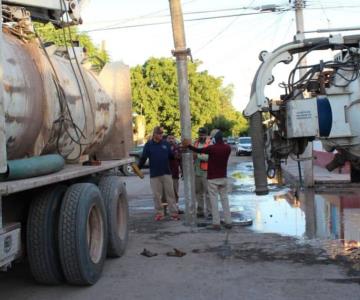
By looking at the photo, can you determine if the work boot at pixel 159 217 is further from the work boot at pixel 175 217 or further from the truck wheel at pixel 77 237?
the truck wheel at pixel 77 237

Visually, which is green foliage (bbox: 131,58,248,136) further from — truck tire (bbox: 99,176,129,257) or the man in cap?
truck tire (bbox: 99,176,129,257)

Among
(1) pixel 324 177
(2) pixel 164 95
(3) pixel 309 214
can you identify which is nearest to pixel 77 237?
(3) pixel 309 214

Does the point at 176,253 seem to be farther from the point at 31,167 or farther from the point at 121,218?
the point at 31,167

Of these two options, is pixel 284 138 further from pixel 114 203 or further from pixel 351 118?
pixel 114 203

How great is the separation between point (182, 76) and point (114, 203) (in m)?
3.31

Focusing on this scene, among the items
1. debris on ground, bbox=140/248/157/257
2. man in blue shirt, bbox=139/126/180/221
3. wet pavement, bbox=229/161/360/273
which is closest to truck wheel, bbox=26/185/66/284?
debris on ground, bbox=140/248/157/257

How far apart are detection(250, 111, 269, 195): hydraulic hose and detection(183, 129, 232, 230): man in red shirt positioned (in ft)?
12.8

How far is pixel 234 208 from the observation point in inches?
504

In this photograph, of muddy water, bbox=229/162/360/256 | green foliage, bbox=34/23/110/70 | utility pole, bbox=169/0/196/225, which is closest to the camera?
green foliage, bbox=34/23/110/70

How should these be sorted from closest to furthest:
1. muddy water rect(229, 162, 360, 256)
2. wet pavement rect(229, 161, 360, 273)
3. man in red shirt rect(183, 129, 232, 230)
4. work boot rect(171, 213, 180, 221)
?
1. wet pavement rect(229, 161, 360, 273)
2. muddy water rect(229, 162, 360, 256)
3. man in red shirt rect(183, 129, 232, 230)
4. work boot rect(171, 213, 180, 221)

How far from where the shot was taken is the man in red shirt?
9.88 metres

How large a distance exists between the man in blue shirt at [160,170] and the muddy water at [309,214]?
54.8 inches

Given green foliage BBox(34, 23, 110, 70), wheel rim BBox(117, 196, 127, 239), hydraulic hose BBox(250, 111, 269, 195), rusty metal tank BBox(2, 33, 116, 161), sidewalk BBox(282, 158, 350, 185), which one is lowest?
sidewalk BBox(282, 158, 350, 185)

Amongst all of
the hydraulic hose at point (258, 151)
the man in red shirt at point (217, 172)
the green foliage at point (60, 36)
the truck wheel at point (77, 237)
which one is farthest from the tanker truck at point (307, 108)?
the man in red shirt at point (217, 172)
